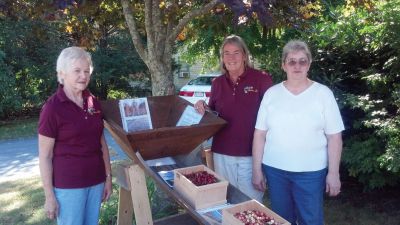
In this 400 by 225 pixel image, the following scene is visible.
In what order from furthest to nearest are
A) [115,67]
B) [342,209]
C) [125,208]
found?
[115,67] → [342,209] → [125,208]

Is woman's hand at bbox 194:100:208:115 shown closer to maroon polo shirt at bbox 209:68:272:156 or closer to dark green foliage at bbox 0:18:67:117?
maroon polo shirt at bbox 209:68:272:156

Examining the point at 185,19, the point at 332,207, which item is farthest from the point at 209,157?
the point at 332,207

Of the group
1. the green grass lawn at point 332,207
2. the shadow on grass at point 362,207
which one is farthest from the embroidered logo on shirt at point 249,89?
the shadow on grass at point 362,207

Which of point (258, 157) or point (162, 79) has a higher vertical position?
point (162, 79)

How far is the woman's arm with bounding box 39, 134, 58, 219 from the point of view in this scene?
7.85ft

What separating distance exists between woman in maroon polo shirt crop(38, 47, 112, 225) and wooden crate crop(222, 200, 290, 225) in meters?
0.88

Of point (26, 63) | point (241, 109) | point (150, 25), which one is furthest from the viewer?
point (26, 63)

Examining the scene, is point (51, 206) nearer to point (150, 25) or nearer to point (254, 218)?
point (254, 218)

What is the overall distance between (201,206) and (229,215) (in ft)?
0.90

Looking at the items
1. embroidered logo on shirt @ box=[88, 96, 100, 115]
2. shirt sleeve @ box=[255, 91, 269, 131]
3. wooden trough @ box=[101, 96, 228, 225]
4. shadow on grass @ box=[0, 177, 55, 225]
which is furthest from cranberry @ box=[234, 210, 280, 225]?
shadow on grass @ box=[0, 177, 55, 225]

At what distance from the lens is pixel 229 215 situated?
220 centimetres

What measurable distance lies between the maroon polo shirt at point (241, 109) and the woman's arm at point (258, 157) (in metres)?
0.15

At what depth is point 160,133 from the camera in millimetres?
2543

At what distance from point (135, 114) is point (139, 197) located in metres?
0.60
